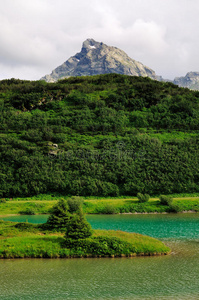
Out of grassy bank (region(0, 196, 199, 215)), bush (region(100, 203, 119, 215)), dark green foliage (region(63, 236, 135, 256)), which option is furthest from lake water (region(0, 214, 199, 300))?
grassy bank (region(0, 196, 199, 215))

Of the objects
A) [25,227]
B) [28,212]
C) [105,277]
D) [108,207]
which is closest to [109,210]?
[108,207]

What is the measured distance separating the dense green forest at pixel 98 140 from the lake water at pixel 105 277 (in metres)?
58.7

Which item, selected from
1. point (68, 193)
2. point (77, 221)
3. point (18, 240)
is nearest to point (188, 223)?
point (77, 221)

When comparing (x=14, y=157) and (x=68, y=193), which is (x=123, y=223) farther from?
(x=14, y=157)

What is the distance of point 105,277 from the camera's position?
29062mm

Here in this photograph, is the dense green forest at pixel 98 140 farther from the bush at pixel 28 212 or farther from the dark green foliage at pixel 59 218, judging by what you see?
the dark green foliage at pixel 59 218

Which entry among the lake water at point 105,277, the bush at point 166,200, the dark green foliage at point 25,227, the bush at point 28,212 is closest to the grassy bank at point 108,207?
the bush at point 28,212

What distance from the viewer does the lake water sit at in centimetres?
2527

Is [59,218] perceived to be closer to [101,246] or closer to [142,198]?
[101,246]

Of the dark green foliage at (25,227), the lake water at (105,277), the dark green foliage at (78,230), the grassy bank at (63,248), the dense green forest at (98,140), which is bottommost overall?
the lake water at (105,277)

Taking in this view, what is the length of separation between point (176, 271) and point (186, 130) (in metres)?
106

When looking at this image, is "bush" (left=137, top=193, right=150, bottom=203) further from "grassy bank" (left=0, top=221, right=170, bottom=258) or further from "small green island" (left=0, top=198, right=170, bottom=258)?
"grassy bank" (left=0, top=221, right=170, bottom=258)

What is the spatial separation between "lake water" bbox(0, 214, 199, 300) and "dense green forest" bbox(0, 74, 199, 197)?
58.7 meters

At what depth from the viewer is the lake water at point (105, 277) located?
25266 millimetres
